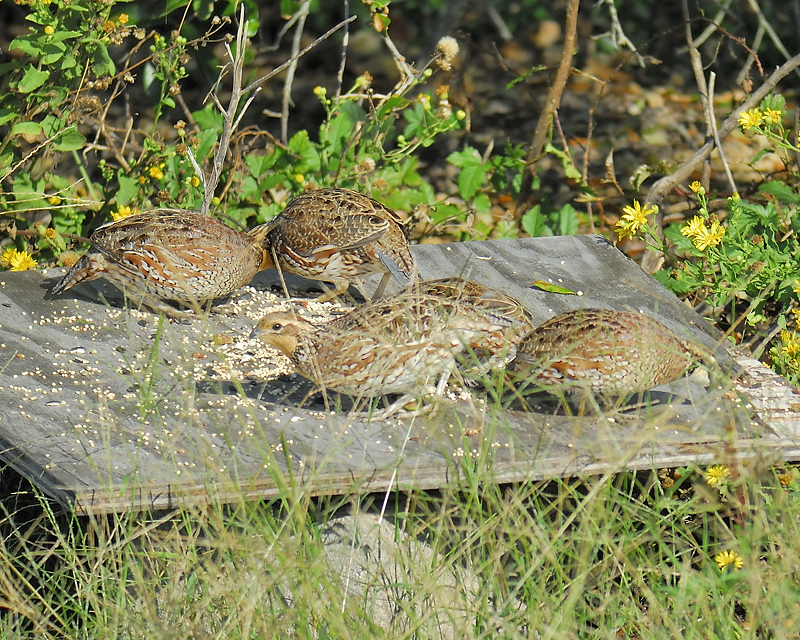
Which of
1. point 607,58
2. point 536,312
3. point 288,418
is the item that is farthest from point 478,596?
point 607,58

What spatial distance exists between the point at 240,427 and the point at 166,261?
48.2 inches

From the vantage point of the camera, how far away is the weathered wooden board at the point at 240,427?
11.1ft

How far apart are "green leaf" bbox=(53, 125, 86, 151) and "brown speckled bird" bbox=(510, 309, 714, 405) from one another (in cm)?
296

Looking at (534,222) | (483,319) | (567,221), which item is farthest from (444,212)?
(483,319)

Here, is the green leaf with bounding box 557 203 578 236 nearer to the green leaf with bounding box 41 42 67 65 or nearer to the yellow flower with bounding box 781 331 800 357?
the yellow flower with bounding box 781 331 800 357

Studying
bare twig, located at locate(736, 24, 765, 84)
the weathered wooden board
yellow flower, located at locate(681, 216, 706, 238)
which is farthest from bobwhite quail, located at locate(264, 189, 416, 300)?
bare twig, located at locate(736, 24, 765, 84)

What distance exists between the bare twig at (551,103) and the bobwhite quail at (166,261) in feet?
10.0

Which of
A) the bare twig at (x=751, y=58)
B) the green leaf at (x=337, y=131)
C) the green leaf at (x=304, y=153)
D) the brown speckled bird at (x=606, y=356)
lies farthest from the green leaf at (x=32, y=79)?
the bare twig at (x=751, y=58)

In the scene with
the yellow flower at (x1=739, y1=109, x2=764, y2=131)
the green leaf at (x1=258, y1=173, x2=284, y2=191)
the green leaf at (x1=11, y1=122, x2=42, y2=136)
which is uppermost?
the green leaf at (x1=11, y1=122, x2=42, y2=136)

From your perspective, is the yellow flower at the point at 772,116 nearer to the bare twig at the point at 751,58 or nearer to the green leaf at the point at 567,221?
the bare twig at the point at 751,58

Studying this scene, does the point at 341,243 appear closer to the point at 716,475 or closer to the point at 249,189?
the point at 249,189

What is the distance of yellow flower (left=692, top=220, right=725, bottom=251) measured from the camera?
500cm

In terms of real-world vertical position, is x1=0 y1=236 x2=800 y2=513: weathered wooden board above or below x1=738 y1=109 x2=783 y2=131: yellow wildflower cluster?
below

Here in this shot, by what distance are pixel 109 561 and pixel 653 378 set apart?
76.8 inches
